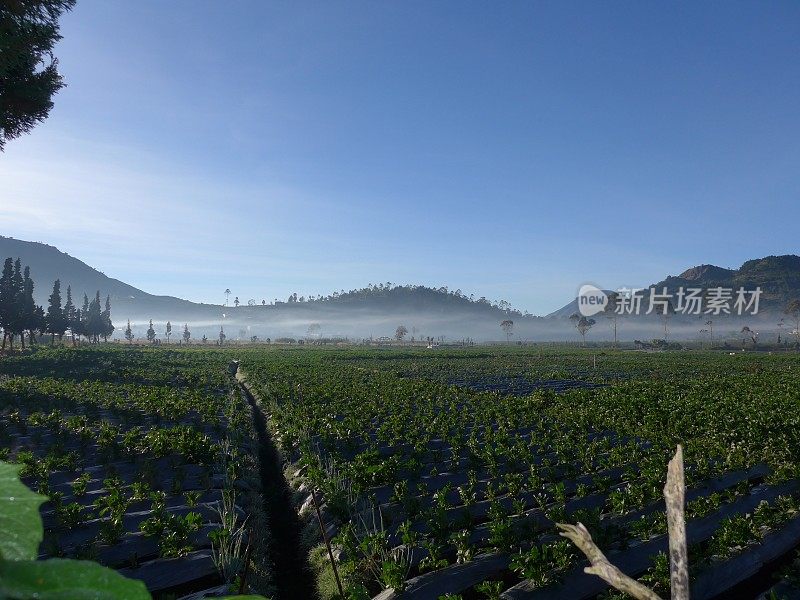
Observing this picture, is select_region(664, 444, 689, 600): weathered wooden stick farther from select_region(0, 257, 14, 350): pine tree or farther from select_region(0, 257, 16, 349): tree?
select_region(0, 257, 14, 350): pine tree

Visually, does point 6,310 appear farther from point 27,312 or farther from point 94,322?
point 94,322

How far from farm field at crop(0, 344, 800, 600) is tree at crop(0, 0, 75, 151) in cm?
912

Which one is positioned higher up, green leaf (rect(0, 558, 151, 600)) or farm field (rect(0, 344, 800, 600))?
green leaf (rect(0, 558, 151, 600))

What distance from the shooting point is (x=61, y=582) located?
0.56 metres

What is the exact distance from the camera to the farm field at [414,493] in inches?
292

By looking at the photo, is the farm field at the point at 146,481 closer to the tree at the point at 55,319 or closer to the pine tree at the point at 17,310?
the pine tree at the point at 17,310

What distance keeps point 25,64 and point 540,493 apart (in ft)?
56.0

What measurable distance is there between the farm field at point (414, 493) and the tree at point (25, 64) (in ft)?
29.9

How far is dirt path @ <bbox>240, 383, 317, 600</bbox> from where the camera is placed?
28.6ft

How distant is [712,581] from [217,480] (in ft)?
31.7

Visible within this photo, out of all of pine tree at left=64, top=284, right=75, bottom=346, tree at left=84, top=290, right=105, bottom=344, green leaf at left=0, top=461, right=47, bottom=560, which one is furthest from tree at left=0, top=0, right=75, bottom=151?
tree at left=84, top=290, right=105, bottom=344

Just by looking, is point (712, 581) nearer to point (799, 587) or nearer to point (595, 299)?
point (799, 587)

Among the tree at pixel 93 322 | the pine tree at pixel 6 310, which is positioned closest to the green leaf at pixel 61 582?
the pine tree at pixel 6 310

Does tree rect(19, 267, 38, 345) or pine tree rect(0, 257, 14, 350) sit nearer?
pine tree rect(0, 257, 14, 350)
